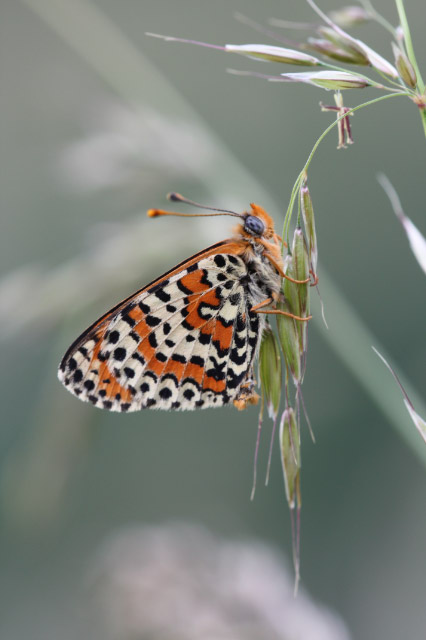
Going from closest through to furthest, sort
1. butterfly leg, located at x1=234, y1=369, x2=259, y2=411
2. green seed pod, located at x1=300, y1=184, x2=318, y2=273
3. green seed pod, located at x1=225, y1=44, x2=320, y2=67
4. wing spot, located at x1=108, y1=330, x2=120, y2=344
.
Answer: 1. green seed pod, located at x1=225, y1=44, x2=320, y2=67
2. green seed pod, located at x1=300, y1=184, x2=318, y2=273
3. butterfly leg, located at x1=234, y1=369, x2=259, y2=411
4. wing spot, located at x1=108, y1=330, x2=120, y2=344

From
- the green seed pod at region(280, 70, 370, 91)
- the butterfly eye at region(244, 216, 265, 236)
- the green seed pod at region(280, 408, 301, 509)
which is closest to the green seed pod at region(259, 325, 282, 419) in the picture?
the green seed pod at region(280, 408, 301, 509)

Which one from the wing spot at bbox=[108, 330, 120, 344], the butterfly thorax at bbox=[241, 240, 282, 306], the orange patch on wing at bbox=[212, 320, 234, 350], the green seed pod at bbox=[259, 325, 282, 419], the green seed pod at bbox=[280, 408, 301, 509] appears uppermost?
the wing spot at bbox=[108, 330, 120, 344]

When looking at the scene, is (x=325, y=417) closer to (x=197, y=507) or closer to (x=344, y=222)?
(x=197, y=507)

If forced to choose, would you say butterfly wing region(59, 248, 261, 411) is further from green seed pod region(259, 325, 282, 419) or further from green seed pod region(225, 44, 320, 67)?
green seed pod region(225, 44, 320, 67)

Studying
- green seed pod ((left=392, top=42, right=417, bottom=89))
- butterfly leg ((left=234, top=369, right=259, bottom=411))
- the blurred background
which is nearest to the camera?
green seed pod ((left=392, top=42, right=417, bottom=89))

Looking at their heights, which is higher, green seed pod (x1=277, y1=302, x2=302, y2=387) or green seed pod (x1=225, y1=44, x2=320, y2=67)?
green seed pod (x1=225, y1=44, x2=320, y2=67)

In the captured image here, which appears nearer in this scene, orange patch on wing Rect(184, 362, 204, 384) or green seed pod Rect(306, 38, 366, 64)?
green seed pod Rect(306, 38, 366, 64)
